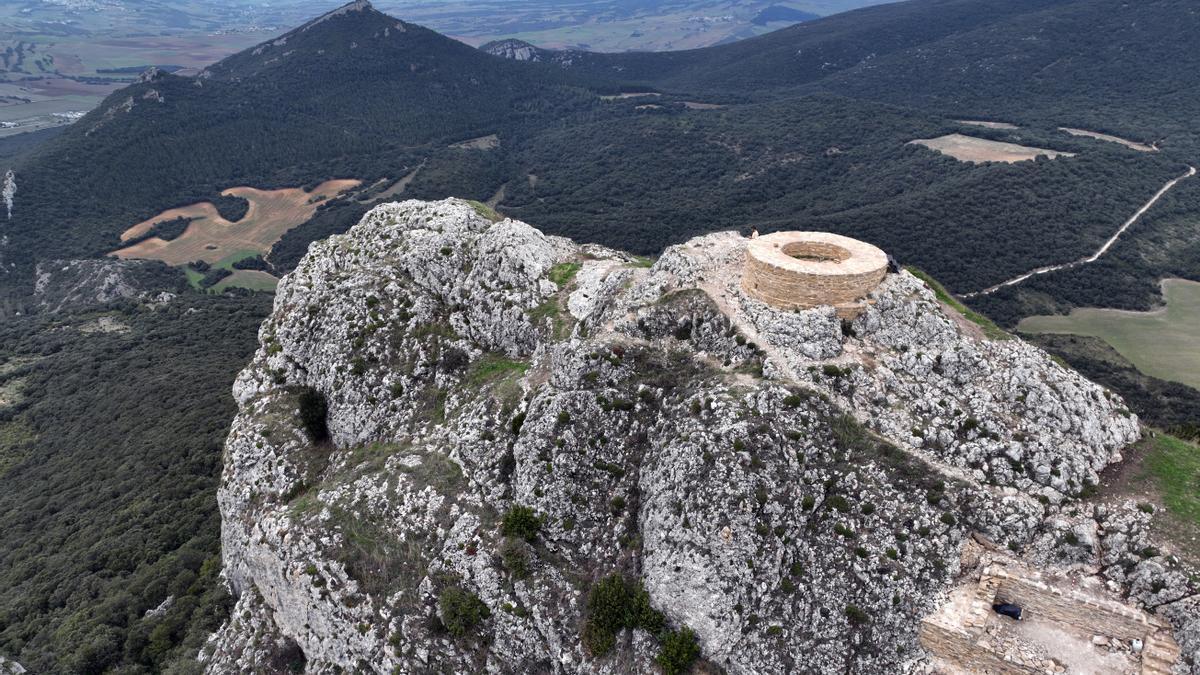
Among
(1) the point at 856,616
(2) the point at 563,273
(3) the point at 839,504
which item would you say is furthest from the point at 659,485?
(2) the point at 563,273

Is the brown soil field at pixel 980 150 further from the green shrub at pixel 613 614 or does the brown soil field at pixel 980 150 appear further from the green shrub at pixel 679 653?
the green shrub at pixel 679 653

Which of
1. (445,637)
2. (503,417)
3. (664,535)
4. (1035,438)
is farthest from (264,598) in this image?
(1035,438)

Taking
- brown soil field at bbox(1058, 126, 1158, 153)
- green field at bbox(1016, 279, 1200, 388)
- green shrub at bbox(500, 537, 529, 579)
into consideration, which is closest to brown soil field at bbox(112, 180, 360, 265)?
green shrub at bbox(500, 537, 529, 579)

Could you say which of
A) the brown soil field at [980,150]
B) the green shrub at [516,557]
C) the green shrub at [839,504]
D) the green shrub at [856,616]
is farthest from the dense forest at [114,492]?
the brown soil field at [980,150]

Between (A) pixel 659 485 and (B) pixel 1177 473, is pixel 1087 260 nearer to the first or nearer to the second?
(B) pixel 1177 473

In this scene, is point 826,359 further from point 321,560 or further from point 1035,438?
point 321,560

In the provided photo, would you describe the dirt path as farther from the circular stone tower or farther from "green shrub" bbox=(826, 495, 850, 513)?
"green shrub" bbox=(826, 495, 850, 513)
